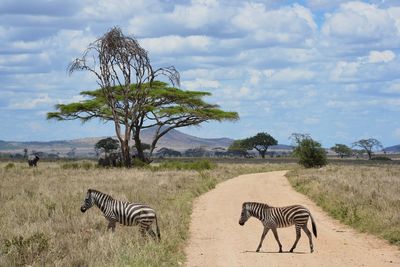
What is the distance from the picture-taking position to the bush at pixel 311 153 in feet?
190

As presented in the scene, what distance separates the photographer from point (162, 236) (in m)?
15.0

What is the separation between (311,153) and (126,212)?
146 ft

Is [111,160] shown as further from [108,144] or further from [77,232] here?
[108,144]

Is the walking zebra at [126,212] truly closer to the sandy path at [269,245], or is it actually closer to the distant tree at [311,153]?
the sandy path at [269,245]

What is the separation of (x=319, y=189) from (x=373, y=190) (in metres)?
3.26

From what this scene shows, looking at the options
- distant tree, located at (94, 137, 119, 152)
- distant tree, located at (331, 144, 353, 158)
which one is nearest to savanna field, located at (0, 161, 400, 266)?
distant tree, located at (94, 137, 119, 152)

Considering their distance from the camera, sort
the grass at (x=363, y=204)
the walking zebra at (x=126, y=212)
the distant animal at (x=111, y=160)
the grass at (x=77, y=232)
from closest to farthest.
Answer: the grass at (x=77, y=232) → the walking zebra at (x=126, y=212) → the grass at (x=363, y=204) → the distant animal at (x=111, y=160)

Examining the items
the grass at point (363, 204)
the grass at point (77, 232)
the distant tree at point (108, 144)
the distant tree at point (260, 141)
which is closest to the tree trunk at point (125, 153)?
the grass at point (363, 204)

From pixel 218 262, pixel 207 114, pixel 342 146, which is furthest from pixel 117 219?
pixel 342 146

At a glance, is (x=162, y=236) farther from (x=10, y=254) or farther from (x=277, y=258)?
(x=10, y=254)

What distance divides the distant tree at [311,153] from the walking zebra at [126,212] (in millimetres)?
43819

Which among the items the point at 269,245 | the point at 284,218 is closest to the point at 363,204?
the point at 269,245

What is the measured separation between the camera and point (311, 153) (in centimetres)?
5803

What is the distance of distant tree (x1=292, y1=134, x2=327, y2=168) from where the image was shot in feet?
190
